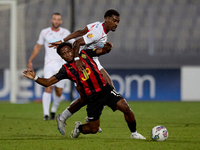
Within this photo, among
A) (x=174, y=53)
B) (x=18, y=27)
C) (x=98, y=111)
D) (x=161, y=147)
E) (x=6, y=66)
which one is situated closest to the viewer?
(x=161, y=147)

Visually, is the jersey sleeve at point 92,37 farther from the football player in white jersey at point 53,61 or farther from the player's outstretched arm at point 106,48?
the football player in white jersey at point 53,61

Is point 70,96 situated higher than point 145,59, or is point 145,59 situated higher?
point 145,59

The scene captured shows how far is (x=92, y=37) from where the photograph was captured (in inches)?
232

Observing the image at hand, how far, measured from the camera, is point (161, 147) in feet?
15.0

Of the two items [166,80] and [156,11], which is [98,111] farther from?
[156,11]

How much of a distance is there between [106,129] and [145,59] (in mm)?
9708

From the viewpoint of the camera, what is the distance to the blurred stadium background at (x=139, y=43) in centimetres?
1488

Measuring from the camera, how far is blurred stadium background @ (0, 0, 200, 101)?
14883 mm

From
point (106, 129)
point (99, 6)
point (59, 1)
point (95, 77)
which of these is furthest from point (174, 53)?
point (95, 77)

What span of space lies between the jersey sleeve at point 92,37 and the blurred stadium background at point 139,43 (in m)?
8.74

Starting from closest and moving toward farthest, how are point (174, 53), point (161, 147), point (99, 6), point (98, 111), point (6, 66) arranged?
point (161, 147) → point (98, 111) → point (6, 66) → point (174, 53) → point (99, 6)

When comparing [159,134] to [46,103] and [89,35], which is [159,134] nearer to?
[89,35]

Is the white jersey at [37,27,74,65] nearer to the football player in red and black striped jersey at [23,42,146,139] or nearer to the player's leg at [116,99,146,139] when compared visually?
the football player in red and black striped jersey at [23,42,146,139]

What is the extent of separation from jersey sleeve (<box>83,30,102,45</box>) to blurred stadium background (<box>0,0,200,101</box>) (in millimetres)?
8738
